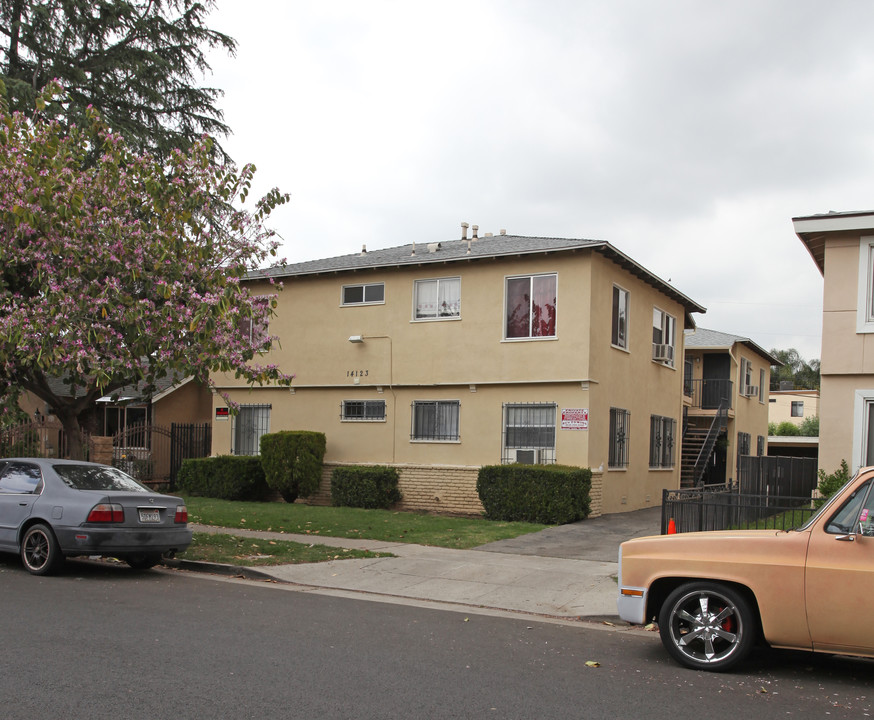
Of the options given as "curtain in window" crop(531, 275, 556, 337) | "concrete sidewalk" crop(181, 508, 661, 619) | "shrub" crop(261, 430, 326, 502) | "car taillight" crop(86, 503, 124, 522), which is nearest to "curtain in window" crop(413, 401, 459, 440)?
"shrub" crop(261, 430, 326, 502)

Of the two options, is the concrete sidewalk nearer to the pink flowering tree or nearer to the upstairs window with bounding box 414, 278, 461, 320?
the pink flowering tree

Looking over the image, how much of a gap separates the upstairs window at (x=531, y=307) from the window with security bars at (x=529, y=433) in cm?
160

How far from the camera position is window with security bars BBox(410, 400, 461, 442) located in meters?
20.3

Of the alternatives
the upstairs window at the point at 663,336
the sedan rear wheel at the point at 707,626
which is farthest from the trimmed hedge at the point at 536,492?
the sedan rear wheel at the point at 707,626

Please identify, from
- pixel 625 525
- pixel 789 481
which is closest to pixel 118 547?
pixel 625 525

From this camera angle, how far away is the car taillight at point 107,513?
1067 centimetres

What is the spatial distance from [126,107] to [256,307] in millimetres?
12124

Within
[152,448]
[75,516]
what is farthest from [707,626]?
[152,448]

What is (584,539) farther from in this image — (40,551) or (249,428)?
(249,428)

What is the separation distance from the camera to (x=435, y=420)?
20.6 meters

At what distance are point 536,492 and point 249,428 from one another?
923cm

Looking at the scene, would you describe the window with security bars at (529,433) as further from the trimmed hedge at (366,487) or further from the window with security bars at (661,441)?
the window with security bars at (661,441)

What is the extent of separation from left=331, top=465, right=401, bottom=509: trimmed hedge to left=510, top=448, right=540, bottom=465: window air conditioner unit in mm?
2870

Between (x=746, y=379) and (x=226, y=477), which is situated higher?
(x=746, y=379)
